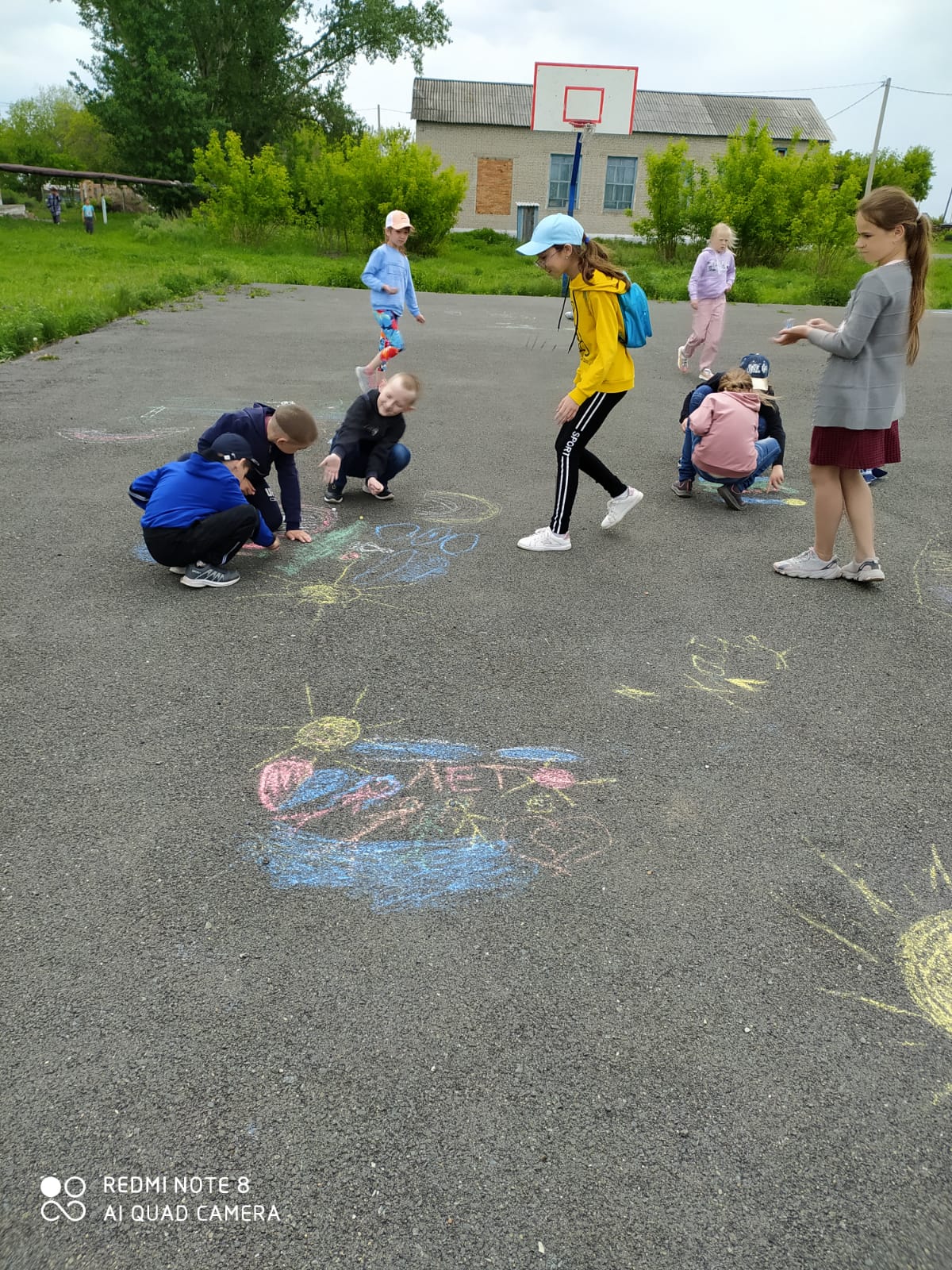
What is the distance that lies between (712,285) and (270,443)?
6.52m

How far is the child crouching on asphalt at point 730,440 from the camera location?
206 inches

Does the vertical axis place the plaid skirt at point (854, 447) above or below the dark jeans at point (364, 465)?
above

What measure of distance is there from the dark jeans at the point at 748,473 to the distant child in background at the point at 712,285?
3902 mm

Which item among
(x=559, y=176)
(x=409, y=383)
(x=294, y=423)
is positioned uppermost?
(x=559, y=176)

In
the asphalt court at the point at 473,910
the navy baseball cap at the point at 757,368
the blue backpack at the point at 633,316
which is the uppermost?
the blue backpack at the point at 633,316

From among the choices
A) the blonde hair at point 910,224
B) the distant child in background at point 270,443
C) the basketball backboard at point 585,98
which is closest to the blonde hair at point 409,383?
the distant child in background at point 270,443

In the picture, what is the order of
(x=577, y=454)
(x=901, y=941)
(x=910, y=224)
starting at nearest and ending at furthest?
1. (x=901, y=941)
2. (x=910, y=224)
3. (x=577, y=454)

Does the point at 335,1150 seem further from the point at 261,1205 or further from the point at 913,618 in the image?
the point at 913,618

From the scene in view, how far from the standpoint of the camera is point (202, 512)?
3.95m

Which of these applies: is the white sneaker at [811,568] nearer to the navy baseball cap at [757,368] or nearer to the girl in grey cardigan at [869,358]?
the girl in grey cardigan at [869,358]

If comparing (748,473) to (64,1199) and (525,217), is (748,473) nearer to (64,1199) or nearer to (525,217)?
(64,1199)

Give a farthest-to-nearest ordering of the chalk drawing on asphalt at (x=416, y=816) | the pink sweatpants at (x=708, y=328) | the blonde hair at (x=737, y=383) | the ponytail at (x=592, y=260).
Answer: the pink sweatpants at (x=708, y=328)
the blonde hair at (x=737, y=383)
the ponytail at (x=592, y=260)
the chalk drawing on asphalt at (x=416, y=816)

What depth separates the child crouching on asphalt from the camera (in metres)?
5.23

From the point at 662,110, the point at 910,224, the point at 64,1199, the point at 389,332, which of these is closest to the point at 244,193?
the point at 389,332
